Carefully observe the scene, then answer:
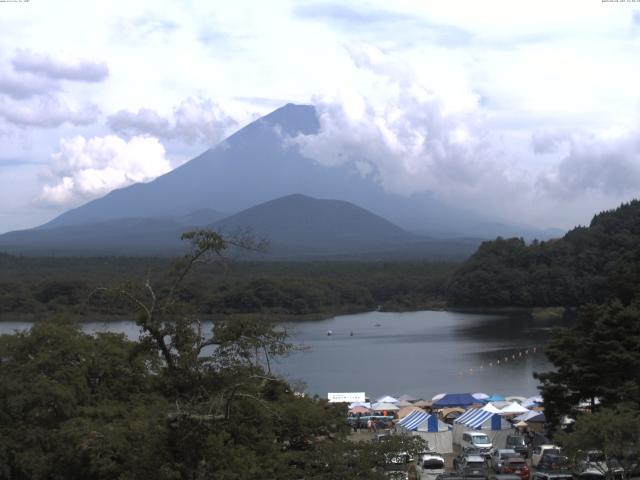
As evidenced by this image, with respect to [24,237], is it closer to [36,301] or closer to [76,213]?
[76,213]

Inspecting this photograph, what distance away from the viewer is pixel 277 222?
135625 millimetres

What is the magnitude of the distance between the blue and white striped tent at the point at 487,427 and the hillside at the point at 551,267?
99.5ft

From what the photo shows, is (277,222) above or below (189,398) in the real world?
above

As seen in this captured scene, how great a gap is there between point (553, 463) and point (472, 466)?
99 centimetres

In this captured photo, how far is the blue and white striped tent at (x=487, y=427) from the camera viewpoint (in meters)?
14.5

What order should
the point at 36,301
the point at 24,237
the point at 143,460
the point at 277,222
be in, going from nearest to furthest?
1. the point at 143,460
2. the point at 36,301
3. the point at 277,222
4. the point at 24,237

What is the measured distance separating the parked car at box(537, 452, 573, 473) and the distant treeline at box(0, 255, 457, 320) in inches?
866

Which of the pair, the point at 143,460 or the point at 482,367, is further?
the point at 482,367

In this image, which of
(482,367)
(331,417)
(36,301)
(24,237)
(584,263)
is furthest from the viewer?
(24,237)

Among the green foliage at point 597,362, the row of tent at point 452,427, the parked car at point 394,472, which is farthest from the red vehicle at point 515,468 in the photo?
the parked car at point 394,472

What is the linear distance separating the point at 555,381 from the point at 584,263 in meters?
36.9

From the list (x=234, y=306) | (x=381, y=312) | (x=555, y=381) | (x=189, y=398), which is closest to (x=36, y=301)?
(x=234, y=306)

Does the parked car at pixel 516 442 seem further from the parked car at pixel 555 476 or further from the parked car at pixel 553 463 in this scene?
the parked car at pixel 555 476

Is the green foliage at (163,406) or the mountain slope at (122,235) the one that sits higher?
the mountain slope at (122,235)
